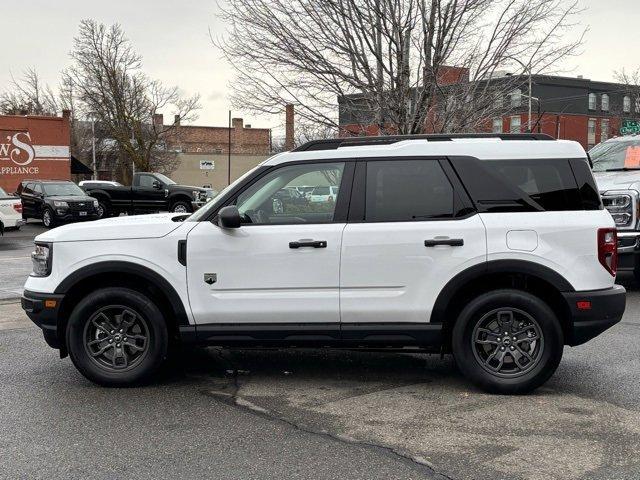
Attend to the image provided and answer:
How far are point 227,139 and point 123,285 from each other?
67.4 m

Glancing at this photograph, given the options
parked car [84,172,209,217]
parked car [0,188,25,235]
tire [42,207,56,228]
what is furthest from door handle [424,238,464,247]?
parked car [84,172,209,217]

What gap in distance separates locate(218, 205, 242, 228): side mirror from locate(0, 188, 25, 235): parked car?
15230 millimetres

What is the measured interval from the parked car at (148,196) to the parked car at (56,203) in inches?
100

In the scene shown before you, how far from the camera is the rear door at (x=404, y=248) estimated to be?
4.88 meters

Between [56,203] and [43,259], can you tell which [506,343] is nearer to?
[43,259]

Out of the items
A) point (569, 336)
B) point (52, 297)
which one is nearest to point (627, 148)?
point (569, 336)

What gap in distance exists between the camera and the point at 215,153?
69375 mm

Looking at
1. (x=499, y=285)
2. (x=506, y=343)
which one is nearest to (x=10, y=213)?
(x=499, y=285)

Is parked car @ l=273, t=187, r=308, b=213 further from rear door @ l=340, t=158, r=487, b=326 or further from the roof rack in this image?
rear door @ l=340, t=158, r=487, b=326

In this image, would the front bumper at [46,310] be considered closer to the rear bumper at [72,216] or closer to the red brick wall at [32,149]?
the rear bumper at [72,216]

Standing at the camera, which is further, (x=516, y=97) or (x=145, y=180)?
(x=145, y=180)

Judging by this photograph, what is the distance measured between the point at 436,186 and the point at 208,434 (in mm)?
2460

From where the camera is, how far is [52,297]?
5.14 meters

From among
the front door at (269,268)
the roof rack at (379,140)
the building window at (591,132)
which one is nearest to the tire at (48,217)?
the front door at (269,268)
